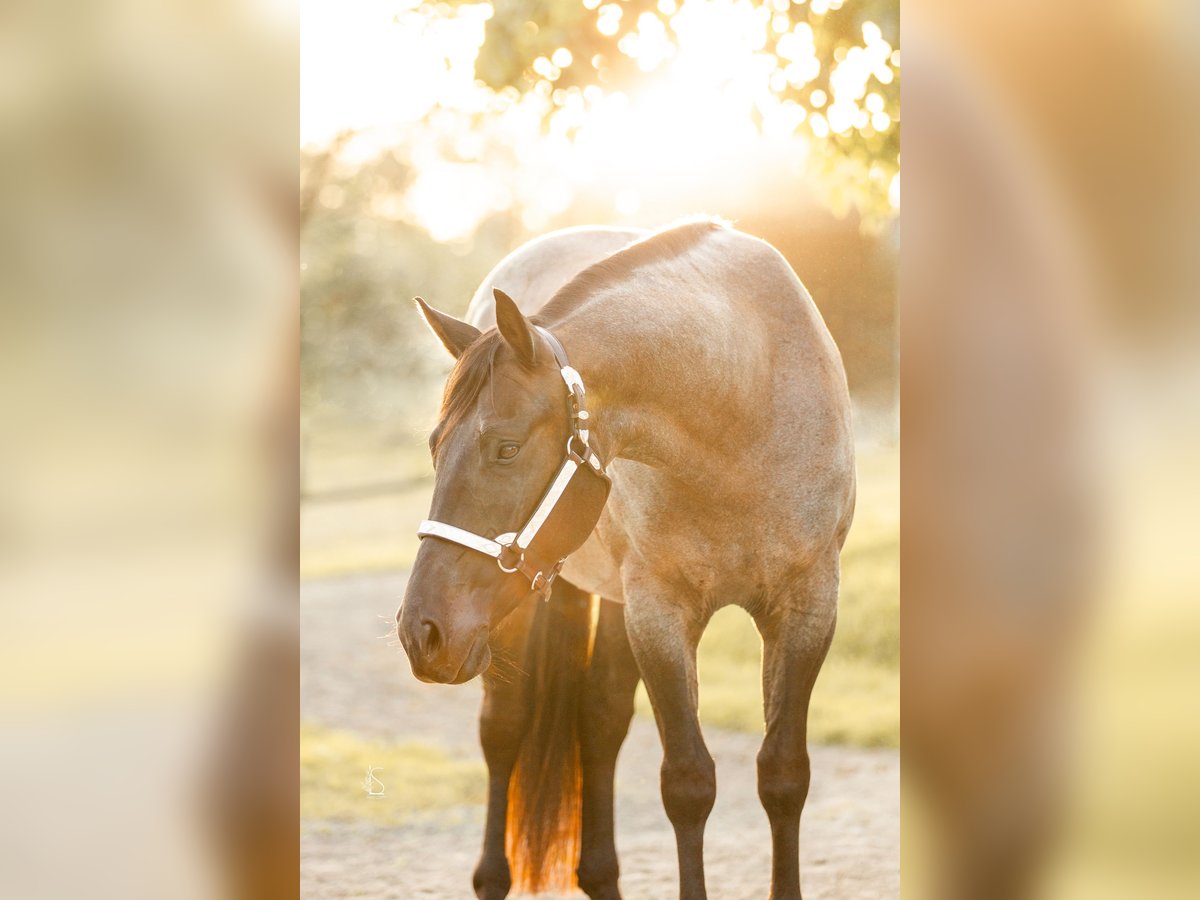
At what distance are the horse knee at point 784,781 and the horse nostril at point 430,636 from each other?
1.31 m

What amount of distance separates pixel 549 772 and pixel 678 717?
91 cm

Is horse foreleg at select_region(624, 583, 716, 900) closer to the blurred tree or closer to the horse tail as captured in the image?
the horse tail

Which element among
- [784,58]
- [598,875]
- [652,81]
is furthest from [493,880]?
[784,58]

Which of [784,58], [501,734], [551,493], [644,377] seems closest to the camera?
[551,493]

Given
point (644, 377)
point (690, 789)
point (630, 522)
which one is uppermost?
point (644, 377)

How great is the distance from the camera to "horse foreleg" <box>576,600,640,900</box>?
3.75m

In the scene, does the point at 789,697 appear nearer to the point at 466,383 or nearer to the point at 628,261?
the point at 628,261

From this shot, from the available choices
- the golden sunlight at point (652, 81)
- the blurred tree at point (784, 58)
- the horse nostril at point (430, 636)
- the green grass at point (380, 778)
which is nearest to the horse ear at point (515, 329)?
the horse nostril at point (430, 636)

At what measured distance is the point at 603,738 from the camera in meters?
3.81

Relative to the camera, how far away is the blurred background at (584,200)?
4.51 metres

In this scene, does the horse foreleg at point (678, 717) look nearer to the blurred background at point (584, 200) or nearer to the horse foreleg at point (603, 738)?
the horse foreleg at point (603, 738)

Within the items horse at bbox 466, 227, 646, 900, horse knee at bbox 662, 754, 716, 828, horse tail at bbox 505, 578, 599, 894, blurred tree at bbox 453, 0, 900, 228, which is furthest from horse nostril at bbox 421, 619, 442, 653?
blurred tree at bbox 453, 0, 900, 228
